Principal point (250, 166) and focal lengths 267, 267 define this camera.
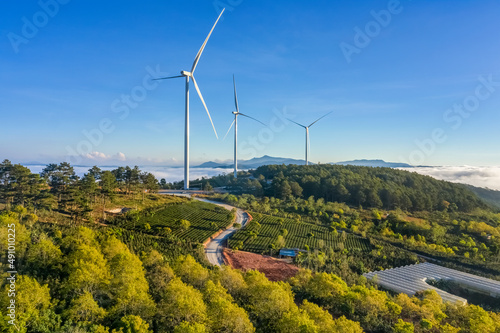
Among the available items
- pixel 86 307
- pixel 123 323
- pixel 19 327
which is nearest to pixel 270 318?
pixel 123 323

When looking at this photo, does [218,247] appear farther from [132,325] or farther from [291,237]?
[132,325]

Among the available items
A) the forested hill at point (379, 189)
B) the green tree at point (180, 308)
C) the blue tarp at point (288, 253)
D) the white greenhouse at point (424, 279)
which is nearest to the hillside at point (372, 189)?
the forested hill at point (379, 189)

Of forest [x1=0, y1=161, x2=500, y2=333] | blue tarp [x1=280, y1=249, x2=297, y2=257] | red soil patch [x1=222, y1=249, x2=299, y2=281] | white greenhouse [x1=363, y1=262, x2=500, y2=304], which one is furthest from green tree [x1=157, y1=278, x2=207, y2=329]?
white greenhouse [x1=363, y1=262, x2=500, y2=304]

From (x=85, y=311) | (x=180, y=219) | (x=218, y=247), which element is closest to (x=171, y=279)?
(x=85, y=311)

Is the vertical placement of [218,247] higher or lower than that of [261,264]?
higher

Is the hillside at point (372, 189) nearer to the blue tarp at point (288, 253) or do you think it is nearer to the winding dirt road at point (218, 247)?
the winding dirt road at point (218, 247)

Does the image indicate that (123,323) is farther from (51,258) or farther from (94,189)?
(94,189)

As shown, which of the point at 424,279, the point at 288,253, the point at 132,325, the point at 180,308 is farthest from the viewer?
the point at 288,253
